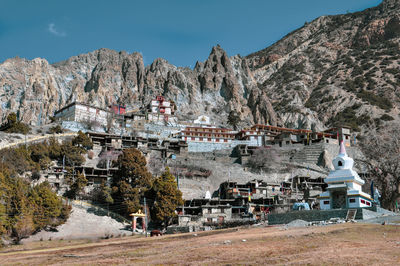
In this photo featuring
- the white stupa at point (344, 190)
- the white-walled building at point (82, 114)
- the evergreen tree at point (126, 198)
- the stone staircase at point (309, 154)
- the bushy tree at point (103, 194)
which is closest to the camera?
the white stupa at point (344, 190)

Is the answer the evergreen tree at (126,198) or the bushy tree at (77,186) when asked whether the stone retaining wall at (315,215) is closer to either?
the evergreen tree at (126,198)

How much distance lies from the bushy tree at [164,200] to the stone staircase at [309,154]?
4305cm

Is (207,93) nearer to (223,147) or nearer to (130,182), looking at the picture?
(223,147)

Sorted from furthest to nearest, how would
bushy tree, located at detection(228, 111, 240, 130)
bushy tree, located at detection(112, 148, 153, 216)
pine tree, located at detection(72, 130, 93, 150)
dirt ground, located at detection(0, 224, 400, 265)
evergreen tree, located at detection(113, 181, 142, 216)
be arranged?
bushy tree, located at detection(228, 111, 240, 130) → pine tree, located at detection(72, 130, 93, 150) → bushy tree, located at detection(112, 148, 153, 216) → evergreen tree, located at detection(113, 181, 142, 216) → dirt ground, located at detection(0, 224, 400, 265)

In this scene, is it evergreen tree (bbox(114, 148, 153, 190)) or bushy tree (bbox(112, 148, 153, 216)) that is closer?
bushy tree (bbox(112, 148, 153, 216))

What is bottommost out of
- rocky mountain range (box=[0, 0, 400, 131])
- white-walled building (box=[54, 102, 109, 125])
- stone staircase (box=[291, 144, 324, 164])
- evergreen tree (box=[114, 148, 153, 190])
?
evergreen tree (box=[114, 148, 153, 190])

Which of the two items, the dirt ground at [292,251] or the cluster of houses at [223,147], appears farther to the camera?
the cluster of houses at [223,147]

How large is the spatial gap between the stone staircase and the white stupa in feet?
176

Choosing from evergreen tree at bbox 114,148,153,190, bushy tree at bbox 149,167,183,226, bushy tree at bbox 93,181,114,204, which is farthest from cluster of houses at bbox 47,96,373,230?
evergreen tree at bbox 114,148,153,190

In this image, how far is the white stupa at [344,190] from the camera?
45.8 metres

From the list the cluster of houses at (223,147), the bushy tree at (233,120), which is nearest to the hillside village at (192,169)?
the cluster of houses at (223,147)

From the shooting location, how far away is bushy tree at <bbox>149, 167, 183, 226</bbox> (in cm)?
6531

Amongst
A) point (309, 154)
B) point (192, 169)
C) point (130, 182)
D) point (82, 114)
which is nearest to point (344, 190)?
point (130, 182)

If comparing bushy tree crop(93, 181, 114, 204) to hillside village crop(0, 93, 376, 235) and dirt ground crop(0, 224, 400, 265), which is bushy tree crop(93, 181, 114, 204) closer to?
hillside village crop(0, 93, 376, 235)
